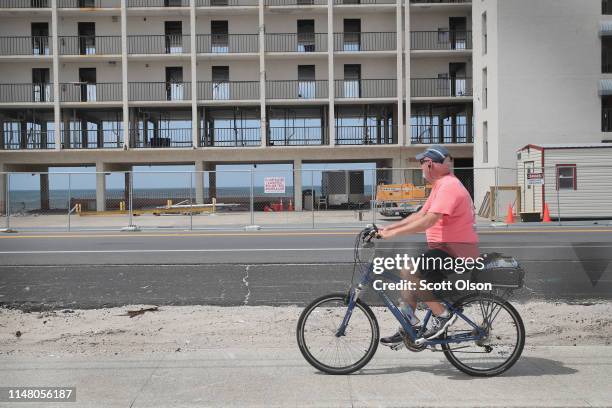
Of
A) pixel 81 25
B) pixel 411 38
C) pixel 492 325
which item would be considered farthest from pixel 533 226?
pixel 81 25

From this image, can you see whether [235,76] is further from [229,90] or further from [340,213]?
[340,213]

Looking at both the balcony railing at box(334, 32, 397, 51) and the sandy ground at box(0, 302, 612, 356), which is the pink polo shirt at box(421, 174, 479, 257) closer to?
the sandy ground at box(0, 302, 612, 356)

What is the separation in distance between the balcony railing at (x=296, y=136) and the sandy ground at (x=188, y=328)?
33.1m

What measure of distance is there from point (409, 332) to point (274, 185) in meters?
17.5

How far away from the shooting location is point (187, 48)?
41.1 metres

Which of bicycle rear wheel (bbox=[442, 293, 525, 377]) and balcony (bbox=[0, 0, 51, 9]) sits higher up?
Result: balcony (bbox=[0, 0, 51, 9])

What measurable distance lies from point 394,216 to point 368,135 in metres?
15.4

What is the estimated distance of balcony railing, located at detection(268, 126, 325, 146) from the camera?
40.8 metres

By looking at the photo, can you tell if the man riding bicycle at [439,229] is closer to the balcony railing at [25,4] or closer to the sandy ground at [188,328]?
the sandy ground at [188,328]

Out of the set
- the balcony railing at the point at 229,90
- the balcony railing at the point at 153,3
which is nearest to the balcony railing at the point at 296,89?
the balcony railing at the point at 229,90

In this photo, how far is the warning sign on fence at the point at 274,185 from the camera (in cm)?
2227

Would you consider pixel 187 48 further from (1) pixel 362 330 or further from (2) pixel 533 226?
(1) pixel 362 330

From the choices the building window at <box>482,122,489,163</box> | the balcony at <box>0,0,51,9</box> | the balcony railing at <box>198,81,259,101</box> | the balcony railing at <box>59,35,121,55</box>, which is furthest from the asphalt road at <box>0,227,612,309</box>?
the balcony at <box>0,0,51,9</box>

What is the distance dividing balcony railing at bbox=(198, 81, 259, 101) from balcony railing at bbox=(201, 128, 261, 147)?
2.06 meters
